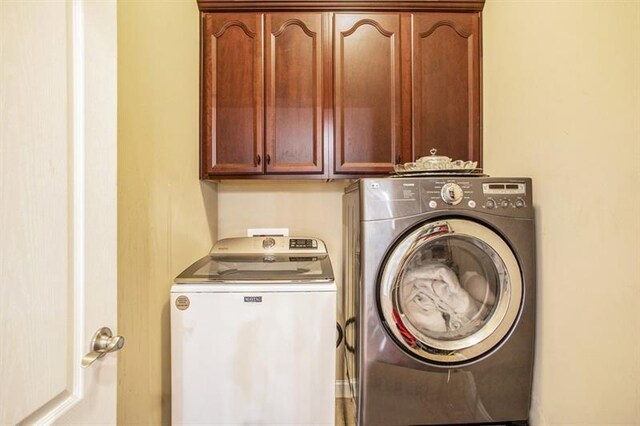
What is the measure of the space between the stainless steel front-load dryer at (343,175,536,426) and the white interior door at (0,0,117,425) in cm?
84

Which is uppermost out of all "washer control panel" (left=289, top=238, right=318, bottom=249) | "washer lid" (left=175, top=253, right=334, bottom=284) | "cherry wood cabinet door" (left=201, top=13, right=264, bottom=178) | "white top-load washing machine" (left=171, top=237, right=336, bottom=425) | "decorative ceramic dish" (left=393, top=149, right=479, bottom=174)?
"cherry wood cabinet door" (left=201, top=13, right=264, bottom=178)

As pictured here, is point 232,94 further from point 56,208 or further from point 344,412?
point 344,412

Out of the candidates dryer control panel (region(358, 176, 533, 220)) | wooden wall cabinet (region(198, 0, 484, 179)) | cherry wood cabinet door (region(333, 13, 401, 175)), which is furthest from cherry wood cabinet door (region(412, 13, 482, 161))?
dryer control panel (region(358, 176, 533, 220))

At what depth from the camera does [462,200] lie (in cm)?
114

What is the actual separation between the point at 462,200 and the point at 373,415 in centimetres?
92

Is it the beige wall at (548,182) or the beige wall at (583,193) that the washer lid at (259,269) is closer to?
the beige wall at (548,182)

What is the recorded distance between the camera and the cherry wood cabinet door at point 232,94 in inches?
61.6

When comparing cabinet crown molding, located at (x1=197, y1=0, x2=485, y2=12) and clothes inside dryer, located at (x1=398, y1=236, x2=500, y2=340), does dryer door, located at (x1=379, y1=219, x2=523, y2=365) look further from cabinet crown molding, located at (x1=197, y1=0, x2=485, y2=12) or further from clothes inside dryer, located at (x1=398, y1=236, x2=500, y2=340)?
cabinet crown molding, located at (x1=197, y1=0, x2=485, y2=12)

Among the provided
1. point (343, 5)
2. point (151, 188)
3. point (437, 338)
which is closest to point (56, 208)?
point (151, 188)

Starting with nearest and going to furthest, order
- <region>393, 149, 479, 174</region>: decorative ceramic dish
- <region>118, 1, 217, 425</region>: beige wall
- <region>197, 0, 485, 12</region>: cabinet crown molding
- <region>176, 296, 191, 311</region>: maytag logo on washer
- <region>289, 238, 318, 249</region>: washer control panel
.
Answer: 1. <region>118, 1, 217, 425</region>: beige wall
2. <region>176, 296, 191, 311</region>: maytag logo on washer
3. <region>393, 149, 479, 174</region>: decorative ceramic dish
4. <region>197, 0, 485, 12</region>: cabinet crown molding
5. <region>289, 238, 318, 249</region>: washer control panel

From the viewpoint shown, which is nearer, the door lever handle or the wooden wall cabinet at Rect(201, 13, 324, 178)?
the door lever handle

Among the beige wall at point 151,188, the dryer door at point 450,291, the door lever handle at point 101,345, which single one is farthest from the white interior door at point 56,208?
the dryer door at point 450,291

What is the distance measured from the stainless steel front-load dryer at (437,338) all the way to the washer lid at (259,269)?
0.25m

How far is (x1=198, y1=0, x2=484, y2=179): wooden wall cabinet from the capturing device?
157cm
